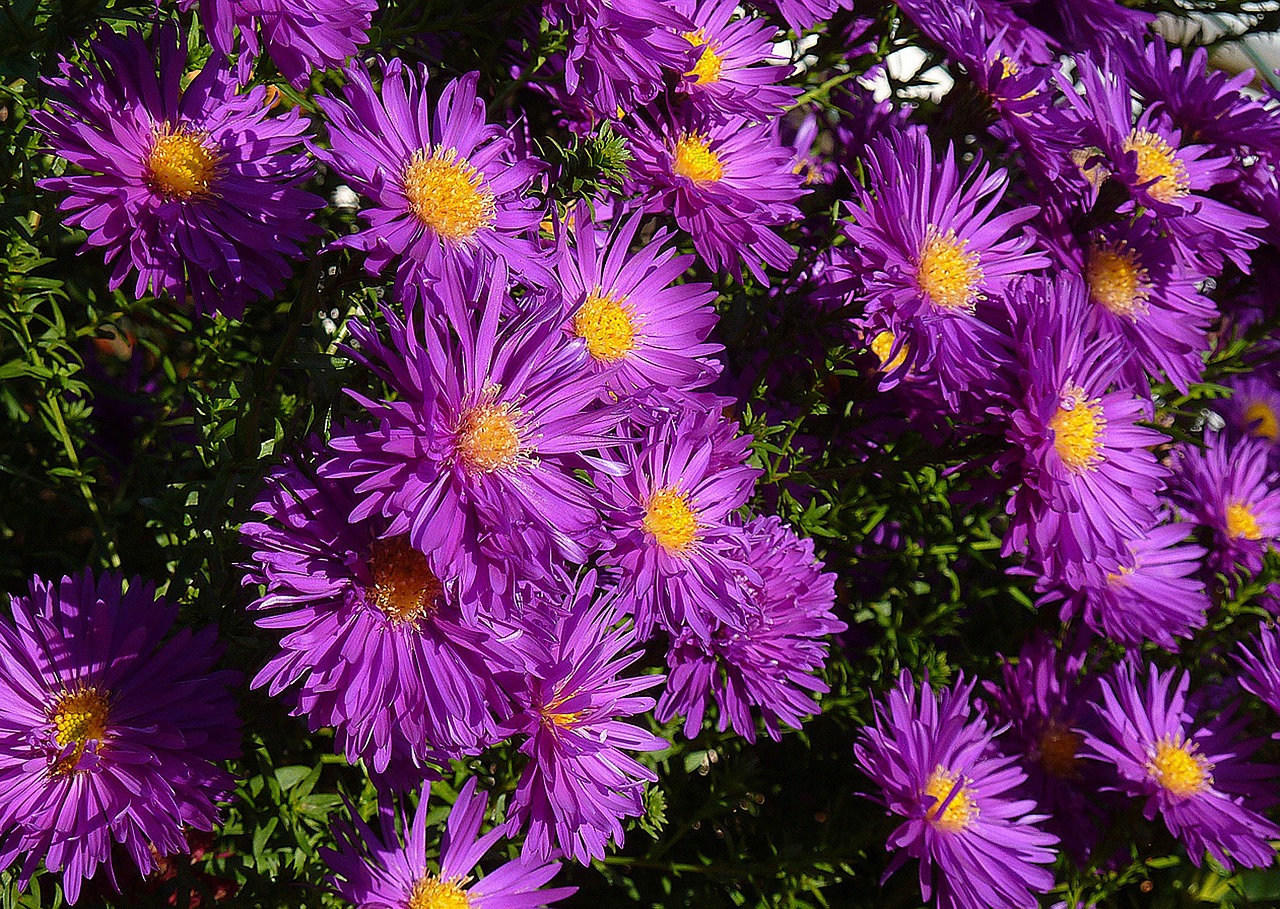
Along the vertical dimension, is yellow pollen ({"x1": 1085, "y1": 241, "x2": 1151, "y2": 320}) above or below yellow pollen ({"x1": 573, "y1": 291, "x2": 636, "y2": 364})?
above

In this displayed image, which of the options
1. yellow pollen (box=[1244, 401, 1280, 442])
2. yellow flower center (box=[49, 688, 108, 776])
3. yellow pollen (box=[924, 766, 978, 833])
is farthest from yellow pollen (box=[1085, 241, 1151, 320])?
yellow pollen (box=[1244, 401, 1280, 442])

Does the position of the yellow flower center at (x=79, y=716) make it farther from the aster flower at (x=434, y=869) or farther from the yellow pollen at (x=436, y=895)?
the yellow pollen at (x=436, y=895)

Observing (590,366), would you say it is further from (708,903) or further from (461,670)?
(708,903)

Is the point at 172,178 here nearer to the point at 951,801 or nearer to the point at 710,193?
the point at 710,193

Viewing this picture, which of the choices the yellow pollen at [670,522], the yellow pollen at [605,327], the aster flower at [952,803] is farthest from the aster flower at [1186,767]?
the yellow pollen at [605,327]

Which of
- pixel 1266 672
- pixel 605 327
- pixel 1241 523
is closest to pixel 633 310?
pixel 605 327

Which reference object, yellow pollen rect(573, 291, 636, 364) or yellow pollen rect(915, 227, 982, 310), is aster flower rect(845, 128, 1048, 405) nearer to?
yellow pollen rect(915, 227, 982, 310)

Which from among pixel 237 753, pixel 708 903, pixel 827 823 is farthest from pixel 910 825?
pixel 237 753
